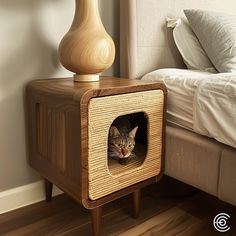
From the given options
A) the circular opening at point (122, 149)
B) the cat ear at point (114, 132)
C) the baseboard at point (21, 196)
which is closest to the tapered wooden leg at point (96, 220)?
the circular opening at point (122, 149)

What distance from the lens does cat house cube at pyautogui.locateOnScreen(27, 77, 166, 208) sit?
0.88 m

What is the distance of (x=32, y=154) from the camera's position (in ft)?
3.84

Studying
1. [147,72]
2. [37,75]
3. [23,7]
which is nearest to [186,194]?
[147,72]

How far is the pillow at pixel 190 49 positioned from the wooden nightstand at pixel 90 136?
42 cm

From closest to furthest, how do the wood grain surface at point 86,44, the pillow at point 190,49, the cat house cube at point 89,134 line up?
the cat house cube at point 89,134, the wood grain surface at point 86,44, the pillow at point 190,49

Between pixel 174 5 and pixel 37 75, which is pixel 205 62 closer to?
pixel 174 5

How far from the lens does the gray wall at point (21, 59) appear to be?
3.53 feet

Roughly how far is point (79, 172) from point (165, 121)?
0.41 metres

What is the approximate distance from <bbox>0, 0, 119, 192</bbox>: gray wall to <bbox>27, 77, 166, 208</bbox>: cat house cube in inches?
2.2

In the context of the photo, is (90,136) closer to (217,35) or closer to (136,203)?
(136,203)

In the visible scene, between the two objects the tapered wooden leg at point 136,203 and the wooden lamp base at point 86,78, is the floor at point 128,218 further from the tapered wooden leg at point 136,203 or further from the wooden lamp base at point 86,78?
the wooden lamp base at point 86,78

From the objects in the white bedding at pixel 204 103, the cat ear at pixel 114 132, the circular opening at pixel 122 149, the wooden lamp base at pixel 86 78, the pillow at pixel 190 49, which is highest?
the pillow at pixel 190 49

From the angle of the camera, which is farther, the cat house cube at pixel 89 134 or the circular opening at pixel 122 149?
the circular opening at pixel 122 149

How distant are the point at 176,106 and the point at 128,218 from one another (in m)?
0.48
